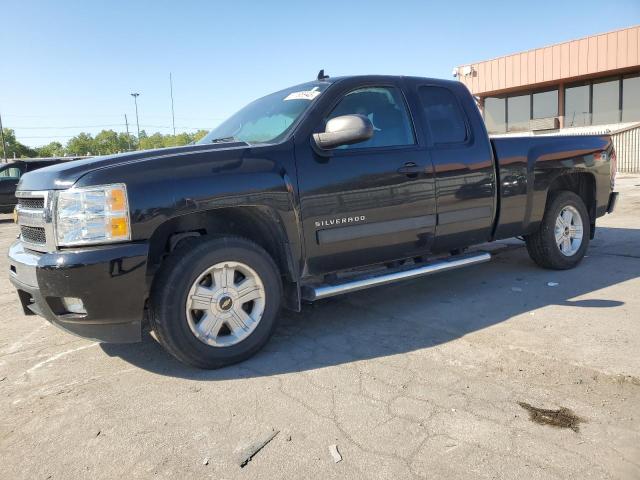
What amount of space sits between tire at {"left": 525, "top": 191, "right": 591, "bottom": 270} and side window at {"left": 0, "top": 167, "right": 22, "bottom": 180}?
14550 mm

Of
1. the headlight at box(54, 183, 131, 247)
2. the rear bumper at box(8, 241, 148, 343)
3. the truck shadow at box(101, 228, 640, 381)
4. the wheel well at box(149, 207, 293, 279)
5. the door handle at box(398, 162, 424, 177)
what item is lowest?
the truck shadow at box(101, 228, 640, 381)

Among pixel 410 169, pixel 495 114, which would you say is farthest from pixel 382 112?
pixel 495 114

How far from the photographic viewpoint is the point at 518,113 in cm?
2622

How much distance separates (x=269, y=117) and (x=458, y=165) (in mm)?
1676

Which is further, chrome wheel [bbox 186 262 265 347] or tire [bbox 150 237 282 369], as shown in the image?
chrome wheel [bbox 186 262 265 347]

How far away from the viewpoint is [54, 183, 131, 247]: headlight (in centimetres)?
297

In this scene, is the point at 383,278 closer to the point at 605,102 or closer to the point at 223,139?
the point at 223,139

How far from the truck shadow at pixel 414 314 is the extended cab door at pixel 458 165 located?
583 millimetres

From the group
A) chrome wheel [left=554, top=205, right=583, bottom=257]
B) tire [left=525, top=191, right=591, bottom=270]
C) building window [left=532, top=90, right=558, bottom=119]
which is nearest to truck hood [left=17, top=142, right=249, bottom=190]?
tire [left=525, top=191, right=591, bottom=270]

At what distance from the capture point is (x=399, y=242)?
417cm

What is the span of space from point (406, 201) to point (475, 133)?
3.83ft

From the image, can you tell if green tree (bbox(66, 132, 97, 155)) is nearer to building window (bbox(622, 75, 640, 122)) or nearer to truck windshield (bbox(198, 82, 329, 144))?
building window (bbox(622, 75, 640, 122))

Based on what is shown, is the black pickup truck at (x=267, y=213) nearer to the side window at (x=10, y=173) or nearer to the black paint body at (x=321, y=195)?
the black paint body at (x=321, y=195)

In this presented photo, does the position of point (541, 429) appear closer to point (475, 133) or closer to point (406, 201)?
point (406, 201)
